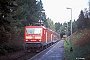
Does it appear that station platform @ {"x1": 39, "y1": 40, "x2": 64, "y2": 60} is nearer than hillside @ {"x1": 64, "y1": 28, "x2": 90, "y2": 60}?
No

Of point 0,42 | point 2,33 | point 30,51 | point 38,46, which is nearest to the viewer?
point 2,33

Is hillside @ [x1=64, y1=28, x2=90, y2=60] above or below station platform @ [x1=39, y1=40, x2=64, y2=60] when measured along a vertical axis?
above

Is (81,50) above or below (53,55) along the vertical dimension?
above

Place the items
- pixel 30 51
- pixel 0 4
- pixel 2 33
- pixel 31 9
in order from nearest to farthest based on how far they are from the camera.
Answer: pixel 0 4 → pixel 2 33 → pixel 30 51 → pixel 31 9

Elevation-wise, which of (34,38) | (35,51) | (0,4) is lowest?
(35,51)

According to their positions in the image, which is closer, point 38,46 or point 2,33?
point 2,33

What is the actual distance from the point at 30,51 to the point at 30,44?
2146mm

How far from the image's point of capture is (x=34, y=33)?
2836 cm

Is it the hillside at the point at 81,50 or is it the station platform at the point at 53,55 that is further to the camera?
the station platform at the point at 53,55

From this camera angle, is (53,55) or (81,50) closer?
(81,50)

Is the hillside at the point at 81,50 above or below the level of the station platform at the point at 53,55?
above

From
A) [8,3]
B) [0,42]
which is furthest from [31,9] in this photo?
[8,3]

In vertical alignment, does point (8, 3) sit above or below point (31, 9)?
below

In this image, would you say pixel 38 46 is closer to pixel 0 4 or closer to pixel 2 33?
pixel 2 33
